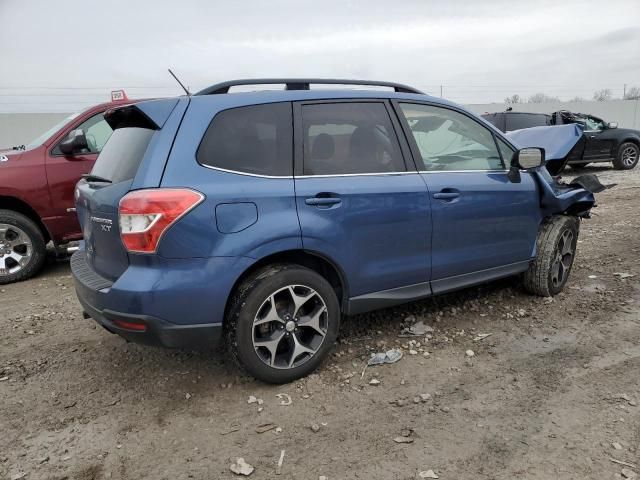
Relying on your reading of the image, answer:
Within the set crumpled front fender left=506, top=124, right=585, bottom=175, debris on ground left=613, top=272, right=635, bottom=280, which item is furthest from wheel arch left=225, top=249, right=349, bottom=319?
debris on ground left=613, top=272, right=635, bottom=280

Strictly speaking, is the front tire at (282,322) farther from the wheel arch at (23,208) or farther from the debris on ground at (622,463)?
the wheel arch at (23,208)

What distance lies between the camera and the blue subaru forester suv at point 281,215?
2746 mm

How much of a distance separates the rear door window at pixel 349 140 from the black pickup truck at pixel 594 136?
36.4 feet

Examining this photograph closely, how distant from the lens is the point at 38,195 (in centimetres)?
560

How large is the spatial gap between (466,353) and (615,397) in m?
0.95

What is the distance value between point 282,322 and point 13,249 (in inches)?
160

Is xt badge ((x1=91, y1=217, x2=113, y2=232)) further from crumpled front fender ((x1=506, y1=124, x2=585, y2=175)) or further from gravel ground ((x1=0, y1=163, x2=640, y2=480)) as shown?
crumpled front fender ((x1=506, y1=124, x2=585, y2=175))

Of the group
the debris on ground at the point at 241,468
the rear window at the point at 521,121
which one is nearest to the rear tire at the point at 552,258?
the debris on ground at the point at 241,468

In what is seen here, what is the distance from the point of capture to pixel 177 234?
2.69 meters

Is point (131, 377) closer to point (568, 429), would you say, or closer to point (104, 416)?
point (104, 416)

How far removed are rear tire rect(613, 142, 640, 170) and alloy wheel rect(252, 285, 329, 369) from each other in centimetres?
1358

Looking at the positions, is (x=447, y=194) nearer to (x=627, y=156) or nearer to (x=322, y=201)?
(x=322, y=201)

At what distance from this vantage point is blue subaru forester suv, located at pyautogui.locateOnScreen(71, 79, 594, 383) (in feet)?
9.01

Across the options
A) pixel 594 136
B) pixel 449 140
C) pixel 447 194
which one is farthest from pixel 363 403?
pixel 594 136
